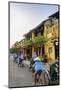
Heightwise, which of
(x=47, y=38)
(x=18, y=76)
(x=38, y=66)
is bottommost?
(x=18, y=76)

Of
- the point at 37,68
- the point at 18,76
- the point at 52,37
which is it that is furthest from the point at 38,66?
the point at 52,37

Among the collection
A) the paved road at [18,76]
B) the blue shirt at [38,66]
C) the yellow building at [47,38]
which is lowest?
the paved road at [18,76]

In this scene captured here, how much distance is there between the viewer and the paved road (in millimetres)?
2643

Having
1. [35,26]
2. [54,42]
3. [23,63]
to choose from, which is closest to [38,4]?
[35,26]

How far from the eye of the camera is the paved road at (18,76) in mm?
2643

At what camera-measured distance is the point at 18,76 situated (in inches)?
105

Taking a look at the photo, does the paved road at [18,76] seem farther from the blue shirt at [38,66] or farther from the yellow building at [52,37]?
the yellow building at [52,37]

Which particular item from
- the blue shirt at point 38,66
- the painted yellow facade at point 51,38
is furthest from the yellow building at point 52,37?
the blue shirt at point 38,66

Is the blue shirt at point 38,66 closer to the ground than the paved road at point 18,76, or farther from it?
farther from it

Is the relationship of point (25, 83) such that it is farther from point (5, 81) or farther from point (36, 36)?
point (36, 36)

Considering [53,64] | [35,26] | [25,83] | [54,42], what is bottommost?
[25,83]

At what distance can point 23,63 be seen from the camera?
267 centimetres

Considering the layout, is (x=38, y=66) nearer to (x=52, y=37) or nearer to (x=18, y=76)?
(x=18, y=76)

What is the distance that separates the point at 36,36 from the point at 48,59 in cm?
28
